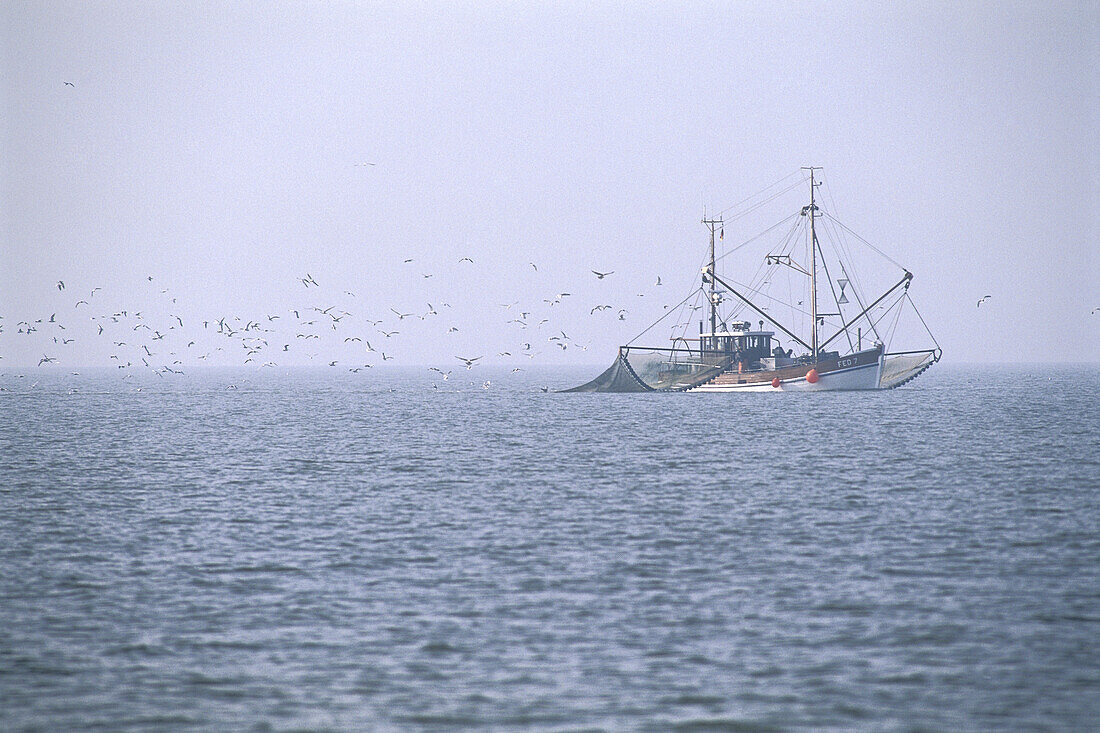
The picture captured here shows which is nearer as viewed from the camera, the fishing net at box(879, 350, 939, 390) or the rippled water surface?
the rippled water surface

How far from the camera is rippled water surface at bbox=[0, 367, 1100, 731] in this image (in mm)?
17125

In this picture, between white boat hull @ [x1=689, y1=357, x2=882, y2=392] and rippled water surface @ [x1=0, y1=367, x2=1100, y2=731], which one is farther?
white boat hull @ [x1=689, y1=357, x2=882, y2=392]

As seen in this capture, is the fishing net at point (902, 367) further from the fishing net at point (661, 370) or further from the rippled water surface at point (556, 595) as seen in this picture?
the rippled water surface at point (556, 595)

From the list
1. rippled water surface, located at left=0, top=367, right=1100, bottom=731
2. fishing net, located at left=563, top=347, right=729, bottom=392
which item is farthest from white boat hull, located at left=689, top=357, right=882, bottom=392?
rippled water surface, located at left=0, top=367, right=1100, bottom=731

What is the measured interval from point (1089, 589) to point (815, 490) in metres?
19.4

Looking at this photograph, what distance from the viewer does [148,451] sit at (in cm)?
6725

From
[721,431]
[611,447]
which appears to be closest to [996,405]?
[721,431]

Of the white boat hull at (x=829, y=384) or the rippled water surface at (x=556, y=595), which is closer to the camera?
the rippled water surface at (x=556, y=595)

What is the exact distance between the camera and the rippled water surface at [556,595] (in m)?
17.1

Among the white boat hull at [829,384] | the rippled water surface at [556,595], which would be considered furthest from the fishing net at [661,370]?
the rippled water surface at [556,595]

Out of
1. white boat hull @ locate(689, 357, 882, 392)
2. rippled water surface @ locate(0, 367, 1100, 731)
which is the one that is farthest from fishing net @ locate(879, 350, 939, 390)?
rippled water surface @ locate(0, 367, 1100, 731)

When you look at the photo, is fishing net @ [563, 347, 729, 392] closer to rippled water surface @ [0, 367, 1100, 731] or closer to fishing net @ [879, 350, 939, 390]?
fishing net @ [879, 350, 939, 390]

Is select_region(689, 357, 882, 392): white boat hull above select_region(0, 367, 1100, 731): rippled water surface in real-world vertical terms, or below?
above

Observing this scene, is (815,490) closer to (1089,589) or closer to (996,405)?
(1089,589)
